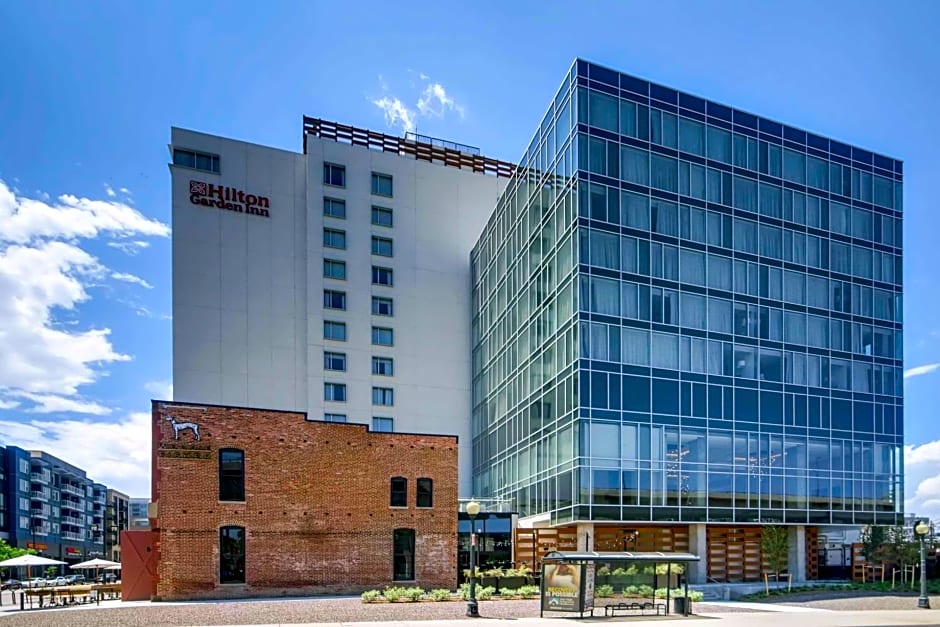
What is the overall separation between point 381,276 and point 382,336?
4400 millimetres

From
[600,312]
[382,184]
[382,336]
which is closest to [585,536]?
[600,312]

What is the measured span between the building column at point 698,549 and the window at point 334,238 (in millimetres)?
30456

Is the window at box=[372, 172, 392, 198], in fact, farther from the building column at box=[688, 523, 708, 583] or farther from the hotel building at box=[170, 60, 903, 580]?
the building column at box=[688, 523, 708, 583]

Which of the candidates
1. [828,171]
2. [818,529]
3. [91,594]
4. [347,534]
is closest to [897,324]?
[828,171]

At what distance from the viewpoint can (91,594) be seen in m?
38.7

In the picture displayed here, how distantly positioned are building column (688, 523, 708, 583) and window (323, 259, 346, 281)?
29109 mm

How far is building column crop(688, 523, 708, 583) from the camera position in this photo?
3844cm

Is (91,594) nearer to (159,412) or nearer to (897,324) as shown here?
(159,412)

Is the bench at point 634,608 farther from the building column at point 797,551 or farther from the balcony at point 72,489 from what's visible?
the balcony at point 72,489

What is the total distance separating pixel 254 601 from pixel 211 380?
25.9 metres

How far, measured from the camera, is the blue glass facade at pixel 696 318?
38.2 m

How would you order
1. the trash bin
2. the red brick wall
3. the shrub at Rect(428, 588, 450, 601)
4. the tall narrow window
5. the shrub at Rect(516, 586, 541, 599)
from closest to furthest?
the trash bin, the shrub at Rect(428, 588, 450, 601), the shrub at Rect(516, 586, 541, 599), the red brick wall, the tall narrow window

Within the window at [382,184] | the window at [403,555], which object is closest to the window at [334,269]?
the window at [382,184]

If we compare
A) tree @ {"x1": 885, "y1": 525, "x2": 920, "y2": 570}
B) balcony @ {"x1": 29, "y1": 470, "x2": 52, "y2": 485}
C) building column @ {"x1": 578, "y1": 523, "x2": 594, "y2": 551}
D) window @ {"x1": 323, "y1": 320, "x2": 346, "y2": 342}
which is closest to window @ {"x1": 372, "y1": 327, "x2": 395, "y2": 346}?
window @ {"x1": 323, "y1": 320, "x2": 346, "y2": 342}
